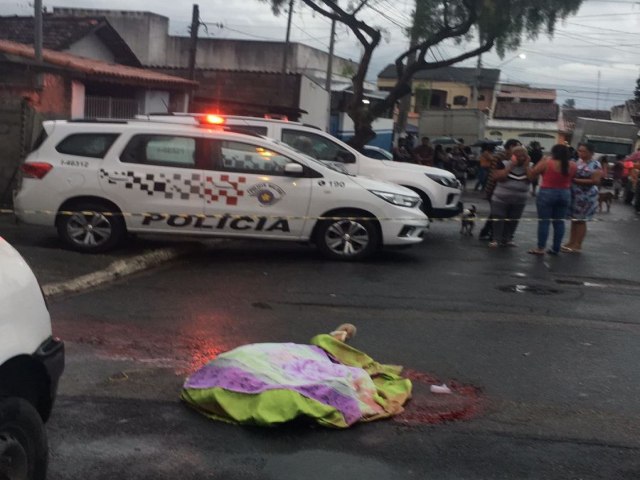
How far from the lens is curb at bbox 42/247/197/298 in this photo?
29.5ft

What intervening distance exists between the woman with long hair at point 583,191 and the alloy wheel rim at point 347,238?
3.77 meters

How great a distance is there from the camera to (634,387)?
6398 millimetres

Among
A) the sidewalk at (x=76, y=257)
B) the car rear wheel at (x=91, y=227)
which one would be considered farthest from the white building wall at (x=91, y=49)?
the car rear wheel at (x=91, y=227)

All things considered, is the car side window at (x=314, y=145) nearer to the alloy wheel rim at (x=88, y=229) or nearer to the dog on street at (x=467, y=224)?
the dog on street at (x=467, y=224)

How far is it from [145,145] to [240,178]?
1.29 metres

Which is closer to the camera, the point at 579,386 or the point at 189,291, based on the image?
the point at 579,386

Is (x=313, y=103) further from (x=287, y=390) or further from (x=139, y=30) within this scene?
(x=287, y=390)

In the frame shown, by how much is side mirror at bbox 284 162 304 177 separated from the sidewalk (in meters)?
1.92

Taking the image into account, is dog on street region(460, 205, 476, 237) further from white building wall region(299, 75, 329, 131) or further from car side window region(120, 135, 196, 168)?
white building wall region(299, 75, 329, 131)

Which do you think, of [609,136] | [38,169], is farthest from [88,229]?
[609,136]

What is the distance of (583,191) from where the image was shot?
13.5 m

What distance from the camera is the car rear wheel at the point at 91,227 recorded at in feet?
36.2

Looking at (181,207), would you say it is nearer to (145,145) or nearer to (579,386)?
(145,145)

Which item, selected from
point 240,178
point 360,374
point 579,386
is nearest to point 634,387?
point 579,386
